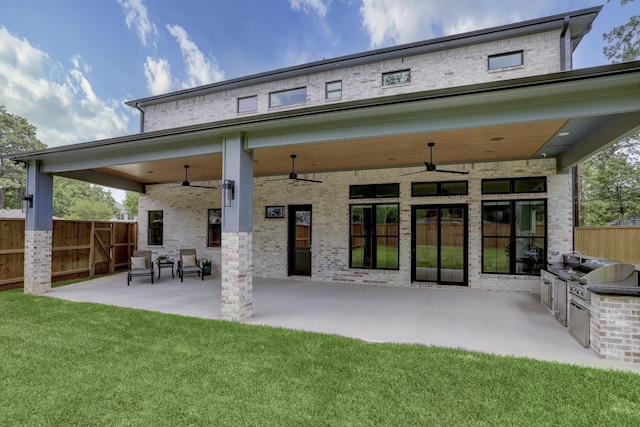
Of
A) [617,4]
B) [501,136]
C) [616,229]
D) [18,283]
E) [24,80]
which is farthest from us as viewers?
[24,80]

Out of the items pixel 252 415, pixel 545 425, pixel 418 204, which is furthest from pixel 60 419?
pixel 418 204

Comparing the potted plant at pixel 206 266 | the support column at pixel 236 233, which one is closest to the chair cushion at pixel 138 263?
the potted plant at pixel 206 266

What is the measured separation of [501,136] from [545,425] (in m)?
4.55

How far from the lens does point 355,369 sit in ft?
11.3

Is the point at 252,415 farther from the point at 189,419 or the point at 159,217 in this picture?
the point at 159,217

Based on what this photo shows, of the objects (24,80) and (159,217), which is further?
(24,80)

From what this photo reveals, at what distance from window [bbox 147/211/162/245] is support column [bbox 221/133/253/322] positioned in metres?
7.49

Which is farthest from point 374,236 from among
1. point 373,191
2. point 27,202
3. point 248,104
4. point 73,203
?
point 73,203

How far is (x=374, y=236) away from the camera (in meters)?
8.84

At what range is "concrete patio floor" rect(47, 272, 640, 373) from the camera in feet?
14.0

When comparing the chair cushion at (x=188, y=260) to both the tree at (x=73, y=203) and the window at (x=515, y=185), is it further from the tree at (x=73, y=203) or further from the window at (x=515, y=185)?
the tree at (x=73, y=203)

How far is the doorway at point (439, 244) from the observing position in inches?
320

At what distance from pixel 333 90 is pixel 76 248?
30.9 feet

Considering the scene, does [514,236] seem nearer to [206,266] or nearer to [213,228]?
[206,266]
